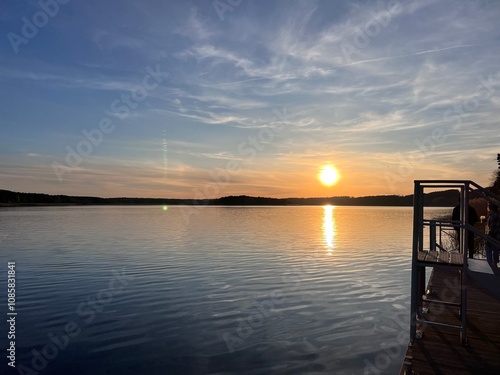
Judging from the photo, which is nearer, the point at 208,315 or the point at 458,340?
the point at 458,340

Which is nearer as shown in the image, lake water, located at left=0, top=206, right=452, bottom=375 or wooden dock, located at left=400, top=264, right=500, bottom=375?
wooden dock, located at left=400, top=264, right=500, bottom=375

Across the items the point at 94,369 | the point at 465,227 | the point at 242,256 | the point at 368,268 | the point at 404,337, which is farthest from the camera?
the point at 242,256

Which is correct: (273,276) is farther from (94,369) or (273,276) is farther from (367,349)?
(94,369)

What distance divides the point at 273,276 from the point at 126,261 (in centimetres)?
1140

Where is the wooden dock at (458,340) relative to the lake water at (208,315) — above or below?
above

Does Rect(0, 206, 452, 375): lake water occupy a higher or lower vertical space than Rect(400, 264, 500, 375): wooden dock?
lower

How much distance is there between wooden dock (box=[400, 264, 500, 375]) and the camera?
24.6ft

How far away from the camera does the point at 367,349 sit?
11.7m

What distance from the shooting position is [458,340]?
29.4 feet

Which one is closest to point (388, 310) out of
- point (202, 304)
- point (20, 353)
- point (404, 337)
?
point (404, 337)

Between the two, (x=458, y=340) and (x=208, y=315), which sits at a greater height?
(x=458, y=340)

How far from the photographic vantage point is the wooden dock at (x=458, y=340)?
7.51m

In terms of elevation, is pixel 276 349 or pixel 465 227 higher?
pixel 465 227

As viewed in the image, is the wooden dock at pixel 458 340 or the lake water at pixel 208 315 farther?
the lake water at pixel 208 315
